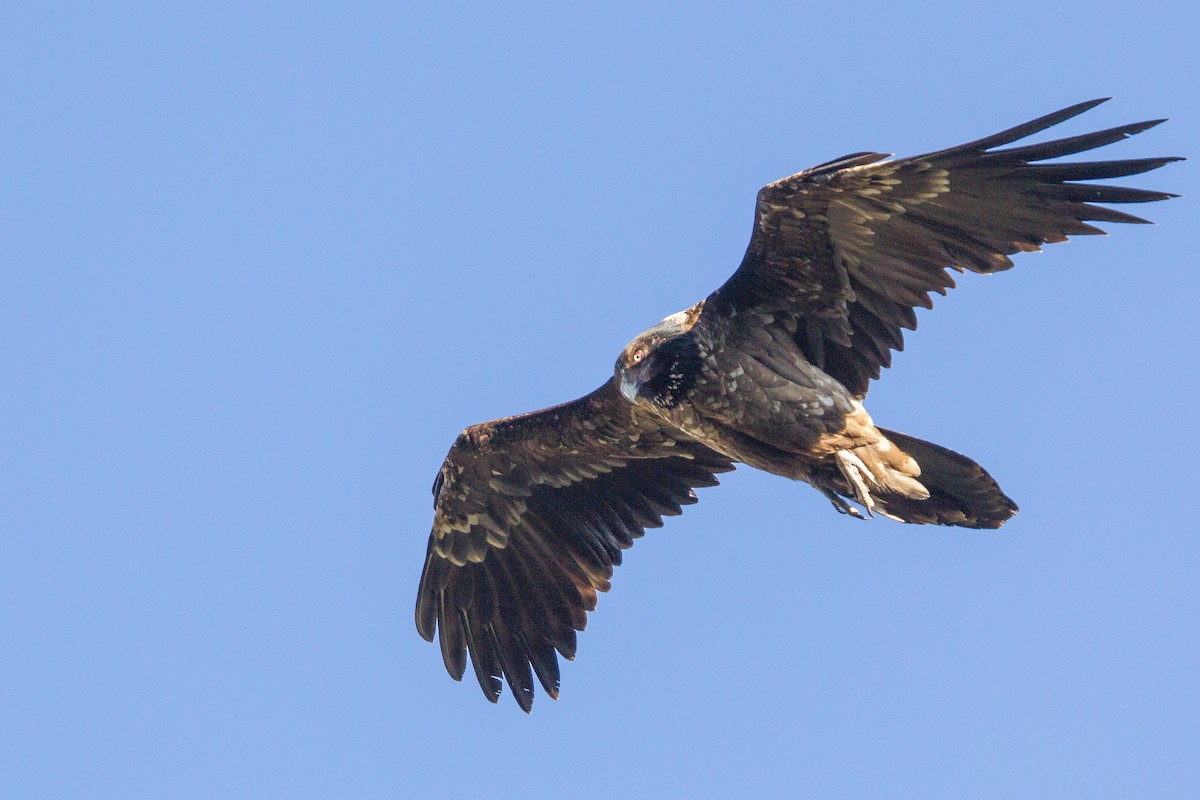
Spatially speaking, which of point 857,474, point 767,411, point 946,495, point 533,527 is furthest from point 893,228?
point 533,527

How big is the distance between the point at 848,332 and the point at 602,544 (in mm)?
2846

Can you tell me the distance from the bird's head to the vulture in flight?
0.5 inches

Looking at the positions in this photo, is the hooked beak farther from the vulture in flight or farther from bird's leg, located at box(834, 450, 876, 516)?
bird's leg, located at box(834, 450, 876, 516)

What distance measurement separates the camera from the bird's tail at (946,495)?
38.1 feet

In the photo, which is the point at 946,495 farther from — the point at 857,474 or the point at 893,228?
the point at 893,228

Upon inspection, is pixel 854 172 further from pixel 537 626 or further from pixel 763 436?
pixel 537 626

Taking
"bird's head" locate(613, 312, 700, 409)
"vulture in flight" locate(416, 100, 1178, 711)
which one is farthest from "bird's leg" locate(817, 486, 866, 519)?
"bird's head" locate(613, 312, 700, 409)

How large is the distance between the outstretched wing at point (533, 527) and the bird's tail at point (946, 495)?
2.03m

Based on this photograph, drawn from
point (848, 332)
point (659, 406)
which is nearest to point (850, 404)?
point (848, 332)

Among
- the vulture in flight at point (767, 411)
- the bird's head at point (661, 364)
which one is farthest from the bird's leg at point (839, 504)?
the bird's head at point (661, 364)

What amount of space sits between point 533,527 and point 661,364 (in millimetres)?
2345

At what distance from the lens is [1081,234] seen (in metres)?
11.0

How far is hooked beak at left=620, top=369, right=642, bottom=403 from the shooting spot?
12.2m

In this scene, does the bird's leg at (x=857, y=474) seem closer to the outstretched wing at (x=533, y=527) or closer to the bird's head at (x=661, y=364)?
the bird's head at (x=661, y=364)
